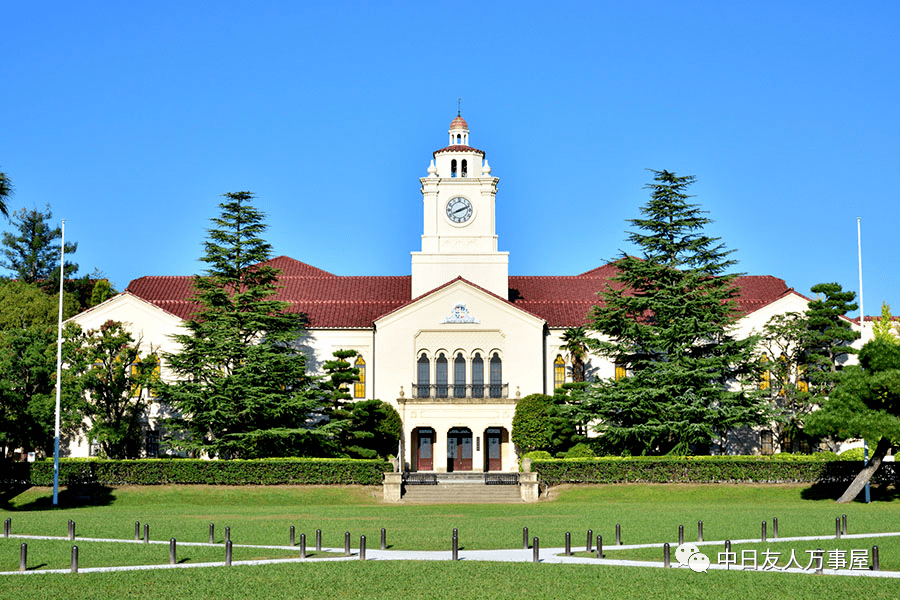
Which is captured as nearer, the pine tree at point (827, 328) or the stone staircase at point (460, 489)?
the stone staircase at point (460, 489)

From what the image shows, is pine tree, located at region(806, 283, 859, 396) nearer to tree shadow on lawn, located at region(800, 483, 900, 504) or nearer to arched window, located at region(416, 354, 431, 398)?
tree shadow on lawn, located at region(800, 483, 900, 504)

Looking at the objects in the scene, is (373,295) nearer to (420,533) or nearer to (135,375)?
(135,375)

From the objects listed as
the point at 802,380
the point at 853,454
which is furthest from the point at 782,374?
the point at 853,454

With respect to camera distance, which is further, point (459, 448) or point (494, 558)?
point (459, 448)

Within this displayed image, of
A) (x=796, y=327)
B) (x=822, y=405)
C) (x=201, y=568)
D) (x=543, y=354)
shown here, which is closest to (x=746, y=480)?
(x=822, y=405)

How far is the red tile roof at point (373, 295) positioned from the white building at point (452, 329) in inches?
5.5

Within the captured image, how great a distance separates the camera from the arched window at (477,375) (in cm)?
5594

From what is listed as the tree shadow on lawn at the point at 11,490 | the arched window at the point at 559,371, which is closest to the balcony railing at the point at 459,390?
the arched window at the point at 559,371

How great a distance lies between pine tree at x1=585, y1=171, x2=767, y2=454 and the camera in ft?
158

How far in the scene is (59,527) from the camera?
3183 centimetres

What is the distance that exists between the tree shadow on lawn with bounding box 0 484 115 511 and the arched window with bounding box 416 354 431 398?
57.1 ft

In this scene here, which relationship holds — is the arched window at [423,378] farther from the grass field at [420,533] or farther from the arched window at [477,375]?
the grass field at [420,533]

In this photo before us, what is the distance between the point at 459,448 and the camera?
56500mm

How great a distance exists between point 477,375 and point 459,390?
1354mm
